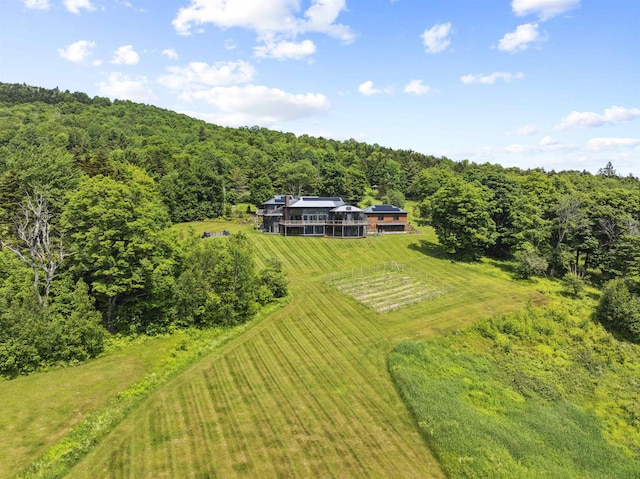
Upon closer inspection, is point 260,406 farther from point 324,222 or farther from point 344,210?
point 344,210

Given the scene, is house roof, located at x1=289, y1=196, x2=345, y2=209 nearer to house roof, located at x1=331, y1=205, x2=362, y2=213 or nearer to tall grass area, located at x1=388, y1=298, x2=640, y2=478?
house roof, located at x1=331, y1=205, x2=362, y2=213

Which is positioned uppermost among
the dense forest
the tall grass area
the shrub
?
the dense forest

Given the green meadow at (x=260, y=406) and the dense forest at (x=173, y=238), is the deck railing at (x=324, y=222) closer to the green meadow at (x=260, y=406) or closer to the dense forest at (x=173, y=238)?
the dense forest at (x=173, y=238)

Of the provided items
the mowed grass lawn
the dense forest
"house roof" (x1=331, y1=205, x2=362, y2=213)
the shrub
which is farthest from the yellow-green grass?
the shrub

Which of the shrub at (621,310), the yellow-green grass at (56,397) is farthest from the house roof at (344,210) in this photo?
the yellow-green grass at (56,397)

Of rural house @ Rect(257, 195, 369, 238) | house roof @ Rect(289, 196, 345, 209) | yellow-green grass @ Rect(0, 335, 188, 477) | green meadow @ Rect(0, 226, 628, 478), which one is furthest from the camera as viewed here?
house roof @ Rect(289, 196, 345, 209)

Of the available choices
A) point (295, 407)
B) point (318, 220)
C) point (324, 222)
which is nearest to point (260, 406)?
point (295, 407)
